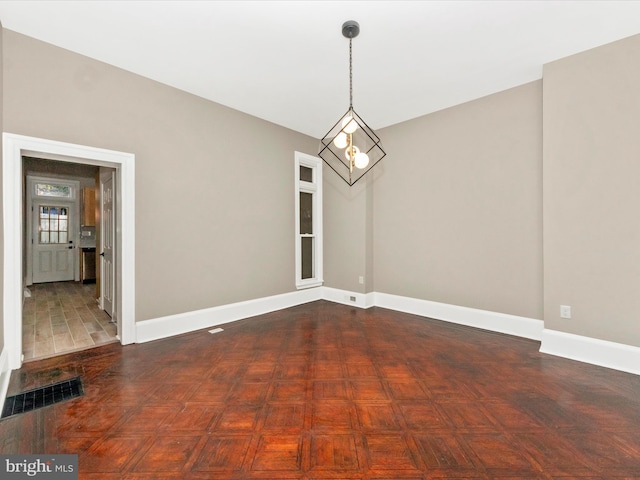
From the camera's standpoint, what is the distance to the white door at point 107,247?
155 inches

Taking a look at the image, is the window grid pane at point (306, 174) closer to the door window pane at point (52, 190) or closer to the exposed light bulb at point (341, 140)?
the exposed light bulb at point (341, 140)

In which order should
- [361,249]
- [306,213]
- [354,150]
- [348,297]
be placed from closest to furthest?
1. [354,150]
2. [361,249]
3. [348,297]
4. [306,213]

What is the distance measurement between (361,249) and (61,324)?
14.1 ft

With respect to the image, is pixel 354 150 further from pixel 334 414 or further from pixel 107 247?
pixel 107 247

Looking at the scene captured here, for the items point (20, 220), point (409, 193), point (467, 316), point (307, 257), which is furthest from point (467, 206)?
point (20, 220)

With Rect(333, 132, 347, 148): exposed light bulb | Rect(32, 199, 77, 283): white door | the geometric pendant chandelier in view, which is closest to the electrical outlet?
the geometric pendant chandelier

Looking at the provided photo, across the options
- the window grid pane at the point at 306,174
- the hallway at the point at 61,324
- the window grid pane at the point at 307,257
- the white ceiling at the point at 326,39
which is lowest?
the hallway at the point at 61,324

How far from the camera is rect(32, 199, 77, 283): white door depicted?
7004 mm

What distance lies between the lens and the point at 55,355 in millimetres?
2865

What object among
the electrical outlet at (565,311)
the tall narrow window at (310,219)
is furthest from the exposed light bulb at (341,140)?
the electrical outlet at (565,311)

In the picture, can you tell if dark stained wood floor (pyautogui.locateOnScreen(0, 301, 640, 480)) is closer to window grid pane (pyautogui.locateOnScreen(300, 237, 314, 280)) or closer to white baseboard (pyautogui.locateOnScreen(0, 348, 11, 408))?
white baseboard (pyautogui.locateOnScreen(0, 348, 11, 408))

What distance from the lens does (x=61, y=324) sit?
380 cm

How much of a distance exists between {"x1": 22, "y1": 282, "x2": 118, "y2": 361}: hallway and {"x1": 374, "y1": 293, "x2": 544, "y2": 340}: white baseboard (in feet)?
12.3

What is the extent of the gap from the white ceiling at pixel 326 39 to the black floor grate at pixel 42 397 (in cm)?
295
